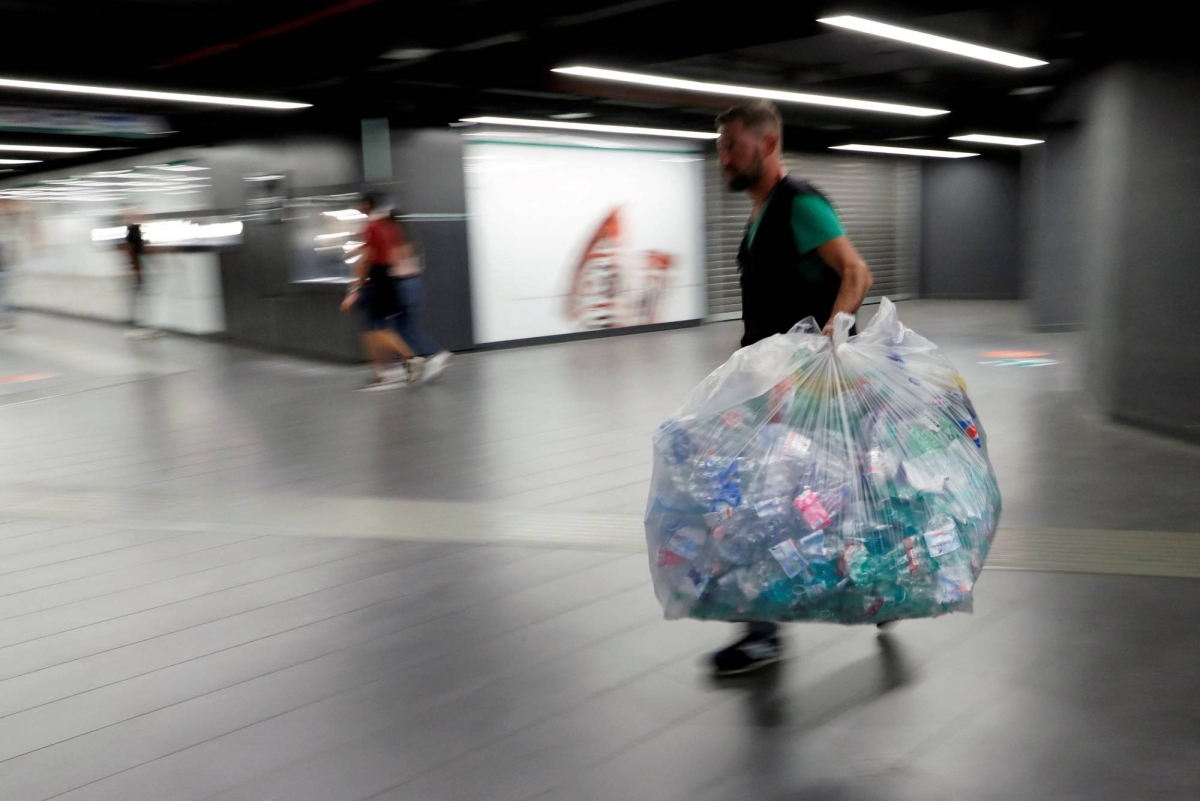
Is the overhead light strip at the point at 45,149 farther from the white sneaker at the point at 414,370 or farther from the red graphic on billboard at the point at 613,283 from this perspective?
the white sneaker at the point at 414,370

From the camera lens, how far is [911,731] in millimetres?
2127

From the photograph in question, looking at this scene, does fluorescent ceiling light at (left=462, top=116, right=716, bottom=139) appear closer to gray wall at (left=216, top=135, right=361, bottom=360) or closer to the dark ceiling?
the dark ceiling

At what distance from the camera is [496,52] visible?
6.68 m

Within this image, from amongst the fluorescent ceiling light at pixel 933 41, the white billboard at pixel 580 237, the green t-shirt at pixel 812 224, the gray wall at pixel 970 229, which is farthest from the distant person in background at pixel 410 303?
the gray wall at pixel 970 229

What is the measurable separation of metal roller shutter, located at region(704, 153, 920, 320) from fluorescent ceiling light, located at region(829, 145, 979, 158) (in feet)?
1.65

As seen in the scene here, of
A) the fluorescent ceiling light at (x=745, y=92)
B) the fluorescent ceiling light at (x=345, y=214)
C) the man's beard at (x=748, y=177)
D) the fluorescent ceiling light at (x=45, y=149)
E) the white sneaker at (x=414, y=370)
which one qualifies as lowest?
the white sneaker at (x=414, y=370)

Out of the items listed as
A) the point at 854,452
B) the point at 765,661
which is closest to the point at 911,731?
the point at 765,661

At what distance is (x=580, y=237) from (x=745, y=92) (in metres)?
3.13

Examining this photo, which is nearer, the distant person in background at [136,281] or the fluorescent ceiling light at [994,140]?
the distant person in background at [136,281]

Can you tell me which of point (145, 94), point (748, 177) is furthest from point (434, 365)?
point (748, 177)

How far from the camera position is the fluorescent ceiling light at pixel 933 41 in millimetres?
5773

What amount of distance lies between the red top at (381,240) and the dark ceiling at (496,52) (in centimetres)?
114

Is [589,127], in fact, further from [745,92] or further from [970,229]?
[970,229]

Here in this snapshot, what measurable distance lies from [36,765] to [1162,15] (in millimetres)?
5658
